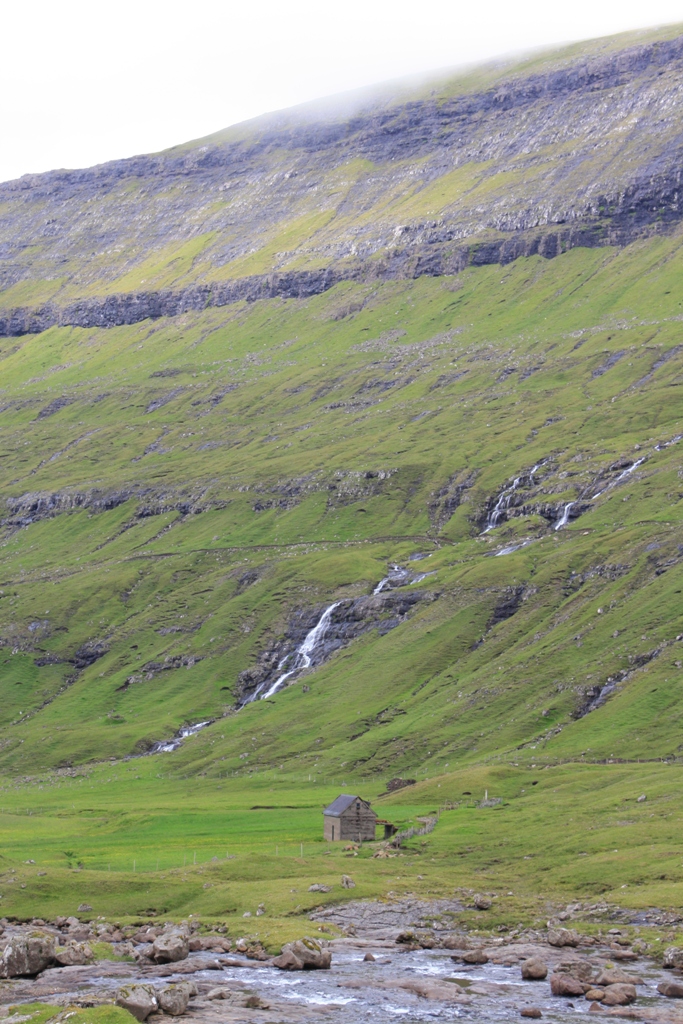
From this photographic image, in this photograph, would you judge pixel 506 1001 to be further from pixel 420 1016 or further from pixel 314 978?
pixel 314 978

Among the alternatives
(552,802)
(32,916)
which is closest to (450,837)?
(552,802)

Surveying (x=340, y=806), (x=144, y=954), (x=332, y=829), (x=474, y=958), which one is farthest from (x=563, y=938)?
(x=332, y=829)

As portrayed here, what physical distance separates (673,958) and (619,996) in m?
9.69

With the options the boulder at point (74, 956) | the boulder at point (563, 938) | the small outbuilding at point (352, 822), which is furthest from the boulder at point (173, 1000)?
the small outbuilding at point (352, 822)

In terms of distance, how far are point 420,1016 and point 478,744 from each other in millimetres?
119272

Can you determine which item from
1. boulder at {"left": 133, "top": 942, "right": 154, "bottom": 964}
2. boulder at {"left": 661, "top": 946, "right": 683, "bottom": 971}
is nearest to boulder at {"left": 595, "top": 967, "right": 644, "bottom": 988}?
boulder at {"left": 661, "top": 946, "right": 683, "bottom": 971}

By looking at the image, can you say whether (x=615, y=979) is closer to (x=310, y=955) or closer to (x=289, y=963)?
(x=310, y=955)

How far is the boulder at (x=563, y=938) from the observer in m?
79.1

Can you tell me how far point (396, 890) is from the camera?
99375 mm

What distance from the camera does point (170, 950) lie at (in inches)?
2997

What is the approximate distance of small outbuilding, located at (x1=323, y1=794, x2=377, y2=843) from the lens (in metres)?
129

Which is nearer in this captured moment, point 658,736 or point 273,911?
point 273,911

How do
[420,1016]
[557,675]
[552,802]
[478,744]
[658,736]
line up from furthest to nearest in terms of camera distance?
1. [557,675]
2. [478,744]
3. [658,736]
4. [552,802]
5. [420,1016]

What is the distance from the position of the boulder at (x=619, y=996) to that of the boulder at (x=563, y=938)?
12.7 metres
